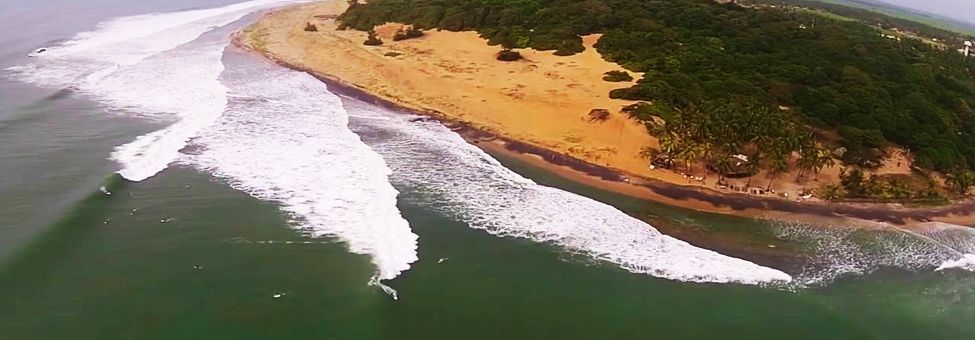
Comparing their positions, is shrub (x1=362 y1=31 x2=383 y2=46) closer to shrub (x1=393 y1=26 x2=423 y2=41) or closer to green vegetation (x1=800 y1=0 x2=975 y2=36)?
shrub (x1=393 y1=26 x2=423 y2=41)

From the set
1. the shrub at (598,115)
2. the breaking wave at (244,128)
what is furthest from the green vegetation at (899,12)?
the breaking wave at (244,128)

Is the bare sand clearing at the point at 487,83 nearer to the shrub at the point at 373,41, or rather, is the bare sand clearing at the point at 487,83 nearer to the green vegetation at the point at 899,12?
the shrub at the point at 373,41

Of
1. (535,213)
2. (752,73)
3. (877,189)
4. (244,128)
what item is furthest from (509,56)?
(877,189)

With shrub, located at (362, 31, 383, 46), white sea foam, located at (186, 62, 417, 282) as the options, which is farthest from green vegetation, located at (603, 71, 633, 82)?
shrub, located at (362, 31, 383, 46)

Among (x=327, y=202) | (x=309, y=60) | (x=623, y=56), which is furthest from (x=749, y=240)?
(x=309, y=60)

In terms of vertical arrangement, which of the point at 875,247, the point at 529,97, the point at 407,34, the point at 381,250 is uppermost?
the point at 407,34

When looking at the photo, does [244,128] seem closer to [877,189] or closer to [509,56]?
[509,56]
